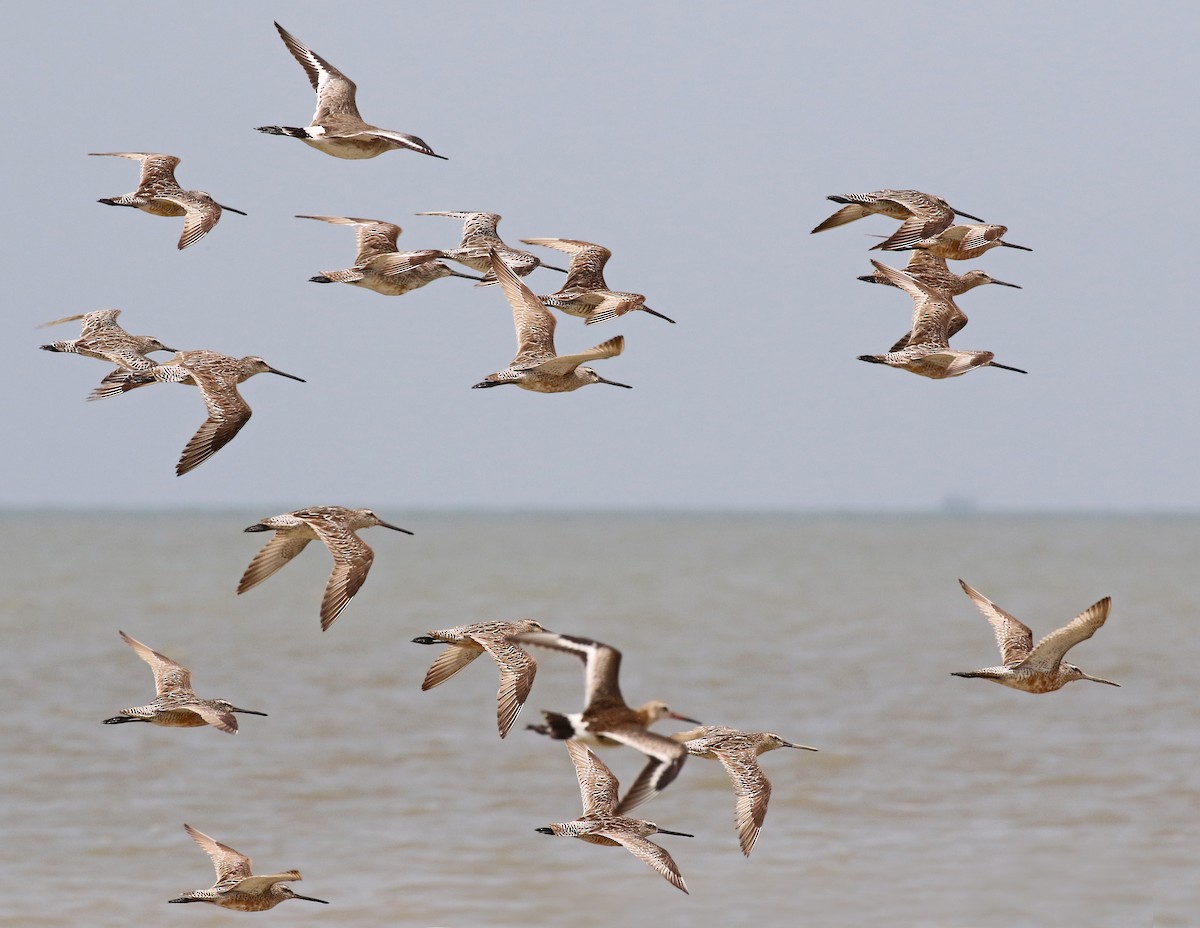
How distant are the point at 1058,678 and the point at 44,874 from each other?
22.2 feet

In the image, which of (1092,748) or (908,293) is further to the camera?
(1092,748)

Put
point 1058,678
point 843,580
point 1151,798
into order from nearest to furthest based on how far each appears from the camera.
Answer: point 1058,678, point 1151,798, point 843,580

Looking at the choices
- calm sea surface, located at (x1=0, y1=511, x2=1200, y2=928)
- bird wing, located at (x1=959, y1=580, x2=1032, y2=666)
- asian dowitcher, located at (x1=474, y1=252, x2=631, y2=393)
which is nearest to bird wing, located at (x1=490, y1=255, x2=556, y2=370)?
asian dowitcher, located at (x1=474, y1=252, x2=631, y2=393)

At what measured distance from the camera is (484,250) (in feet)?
30.0

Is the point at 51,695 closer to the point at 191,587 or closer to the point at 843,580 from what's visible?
the point at 191,587

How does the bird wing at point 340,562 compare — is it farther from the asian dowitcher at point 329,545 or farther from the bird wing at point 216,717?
the bird wing at point 216,717

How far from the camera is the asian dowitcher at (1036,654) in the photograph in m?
7.23

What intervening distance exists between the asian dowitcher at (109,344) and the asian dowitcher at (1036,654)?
4.37 meters

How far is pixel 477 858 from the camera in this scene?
11.3 metres

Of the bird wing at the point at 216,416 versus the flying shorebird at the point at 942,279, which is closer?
the bird wing at the point at 216,416

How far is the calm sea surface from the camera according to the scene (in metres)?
10.4

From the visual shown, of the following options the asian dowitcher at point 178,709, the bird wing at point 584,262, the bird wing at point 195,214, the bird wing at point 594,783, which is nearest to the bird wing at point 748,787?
the bird wing at point 594,783

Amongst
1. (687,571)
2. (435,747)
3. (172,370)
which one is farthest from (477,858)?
(687,571)

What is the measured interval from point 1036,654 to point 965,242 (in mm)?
2254
